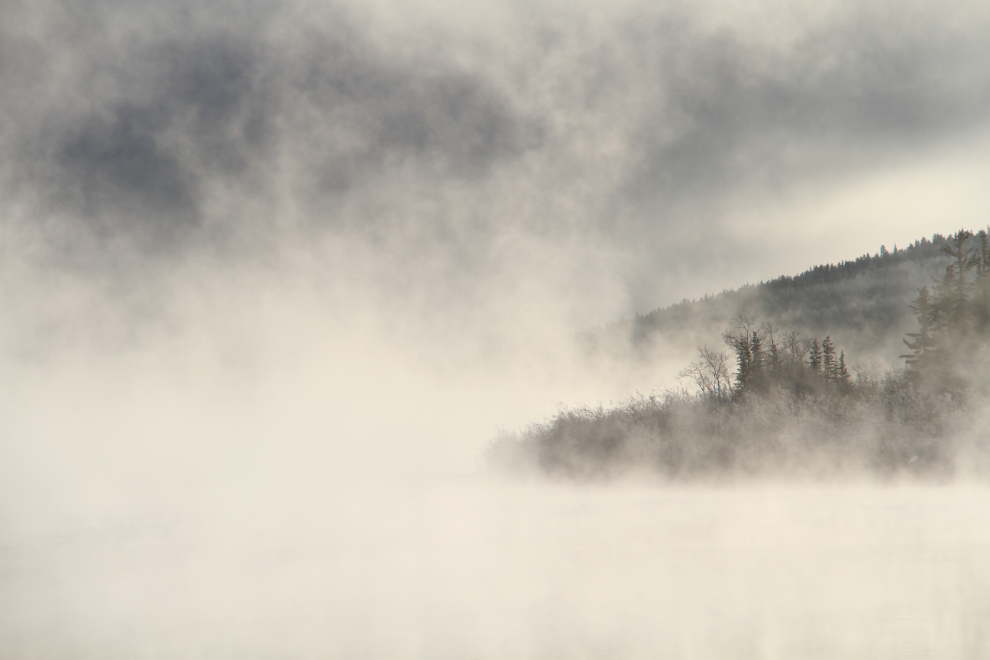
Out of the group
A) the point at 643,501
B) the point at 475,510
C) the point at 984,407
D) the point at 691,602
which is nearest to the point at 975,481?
the point at 984,407

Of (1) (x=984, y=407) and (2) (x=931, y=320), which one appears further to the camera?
(2) (x=931, y=320)

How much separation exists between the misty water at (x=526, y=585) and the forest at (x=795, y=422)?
929cm

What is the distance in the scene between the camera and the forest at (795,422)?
119 feet

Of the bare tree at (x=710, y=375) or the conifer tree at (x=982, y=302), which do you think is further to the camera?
the bare tree at (x=710, y=375)

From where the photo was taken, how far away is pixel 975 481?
3183cm

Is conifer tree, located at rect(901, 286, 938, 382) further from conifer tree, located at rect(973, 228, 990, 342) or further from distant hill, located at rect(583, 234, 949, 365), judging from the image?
distant hill, located at rect(583, 234, 949, 365)

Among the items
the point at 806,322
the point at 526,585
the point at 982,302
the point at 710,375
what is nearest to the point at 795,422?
the point at 710,375

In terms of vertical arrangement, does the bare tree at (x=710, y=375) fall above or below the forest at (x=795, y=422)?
above

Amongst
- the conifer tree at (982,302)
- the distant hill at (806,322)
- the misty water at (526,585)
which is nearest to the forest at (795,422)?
the conifer tree at (982,302)

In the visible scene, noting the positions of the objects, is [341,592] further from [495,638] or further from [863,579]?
[863,579]

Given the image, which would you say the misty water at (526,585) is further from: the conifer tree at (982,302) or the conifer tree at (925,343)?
the conifer tree at (982,302)

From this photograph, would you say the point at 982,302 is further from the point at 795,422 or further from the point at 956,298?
the point at 795,422

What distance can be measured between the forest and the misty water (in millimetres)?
9295

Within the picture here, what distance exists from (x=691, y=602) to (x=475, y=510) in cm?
1955
